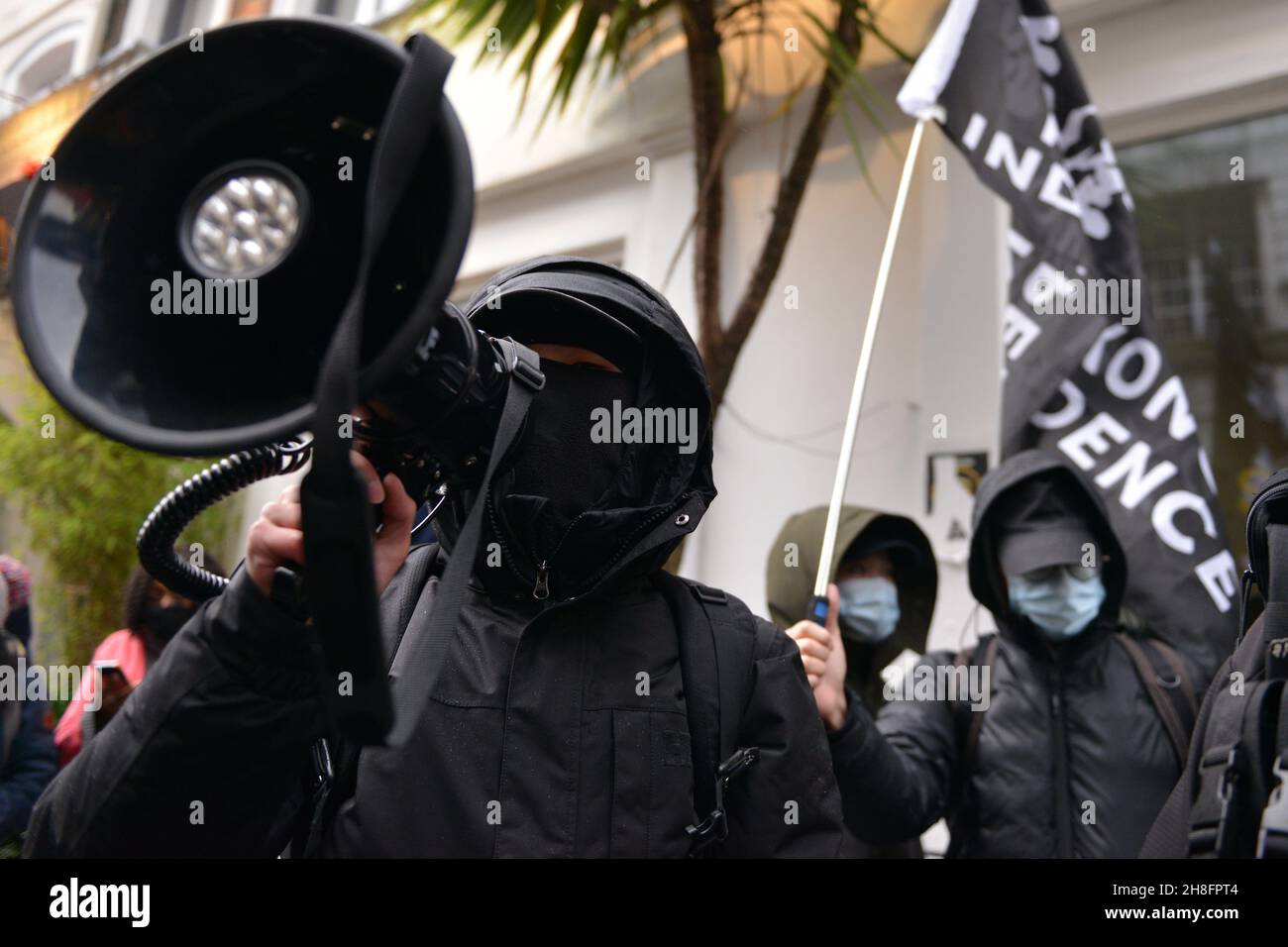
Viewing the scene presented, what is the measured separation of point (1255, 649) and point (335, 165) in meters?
1.26

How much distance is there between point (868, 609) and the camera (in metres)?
3.07

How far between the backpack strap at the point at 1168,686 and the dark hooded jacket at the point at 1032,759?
0.06ft

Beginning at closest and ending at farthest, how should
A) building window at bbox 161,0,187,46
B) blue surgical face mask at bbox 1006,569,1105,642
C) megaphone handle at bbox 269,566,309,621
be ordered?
megaphone handle at bbox 269,566,309,621 < blue surgical face mask at bbox 1006,569,1105,642 < building window at bbox 161,0,187,46

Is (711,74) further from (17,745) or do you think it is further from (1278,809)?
(1278,809)

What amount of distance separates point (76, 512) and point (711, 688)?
18.5 feet

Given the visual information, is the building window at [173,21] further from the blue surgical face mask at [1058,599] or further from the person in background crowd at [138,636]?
the blue surgical face mask at [1058,599]

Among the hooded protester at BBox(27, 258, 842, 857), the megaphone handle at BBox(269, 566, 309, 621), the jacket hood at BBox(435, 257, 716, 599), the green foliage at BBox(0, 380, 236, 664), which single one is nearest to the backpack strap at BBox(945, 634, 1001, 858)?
the hooded protester at BBox(27, 258, 842, 857)

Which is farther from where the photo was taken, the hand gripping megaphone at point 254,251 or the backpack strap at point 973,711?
the backpack strap at point 973,711

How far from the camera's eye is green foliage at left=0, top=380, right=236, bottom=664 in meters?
6.16

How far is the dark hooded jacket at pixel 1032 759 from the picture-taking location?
2441 millimetres

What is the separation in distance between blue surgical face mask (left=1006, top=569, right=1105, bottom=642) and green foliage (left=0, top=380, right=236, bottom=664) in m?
4.67

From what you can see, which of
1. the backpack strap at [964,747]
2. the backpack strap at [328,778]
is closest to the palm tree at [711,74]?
the backpack strap at [964,747]

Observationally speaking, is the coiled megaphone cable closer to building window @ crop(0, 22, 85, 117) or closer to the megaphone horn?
the megaphone horn
